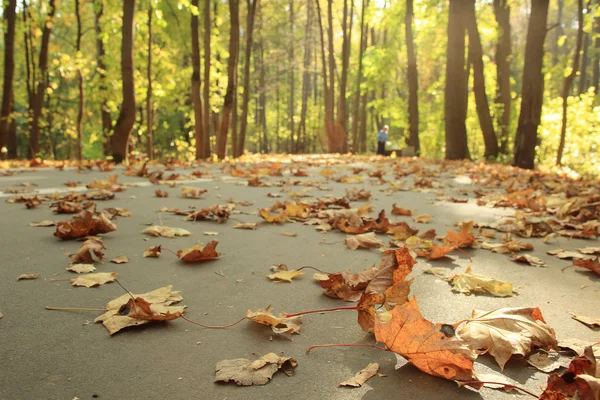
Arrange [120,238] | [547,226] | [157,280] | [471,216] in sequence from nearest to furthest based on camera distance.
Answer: [157,280]
[120,238]
[547,226]
[471,216]

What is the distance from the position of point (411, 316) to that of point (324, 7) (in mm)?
34862

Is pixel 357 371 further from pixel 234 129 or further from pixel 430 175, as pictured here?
pixel 234 129

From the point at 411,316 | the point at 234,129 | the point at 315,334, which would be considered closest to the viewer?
the point at 411,316

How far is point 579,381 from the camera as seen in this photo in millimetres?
1078

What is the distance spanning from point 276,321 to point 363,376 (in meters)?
0.42

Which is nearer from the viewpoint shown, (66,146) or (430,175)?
(430,175)

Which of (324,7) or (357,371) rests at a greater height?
(324,7)

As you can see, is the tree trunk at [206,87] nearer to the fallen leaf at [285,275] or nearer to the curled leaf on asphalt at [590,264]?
the fallen leaf at [285,275]

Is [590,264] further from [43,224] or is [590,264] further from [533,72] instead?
[533,72]

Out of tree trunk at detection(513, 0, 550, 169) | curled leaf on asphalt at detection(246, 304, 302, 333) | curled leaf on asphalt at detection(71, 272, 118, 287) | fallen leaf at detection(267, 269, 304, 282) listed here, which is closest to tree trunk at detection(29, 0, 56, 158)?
tree trunk at detection(513, 0, 550, 169)

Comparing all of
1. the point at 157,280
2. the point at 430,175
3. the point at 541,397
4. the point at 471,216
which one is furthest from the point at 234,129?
the point at 541,397

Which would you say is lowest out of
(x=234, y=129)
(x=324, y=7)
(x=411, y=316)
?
(x=411, y=316)

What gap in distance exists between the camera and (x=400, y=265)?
1.75 metres

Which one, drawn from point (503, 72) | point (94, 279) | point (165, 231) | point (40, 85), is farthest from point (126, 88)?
point (503, 72)
